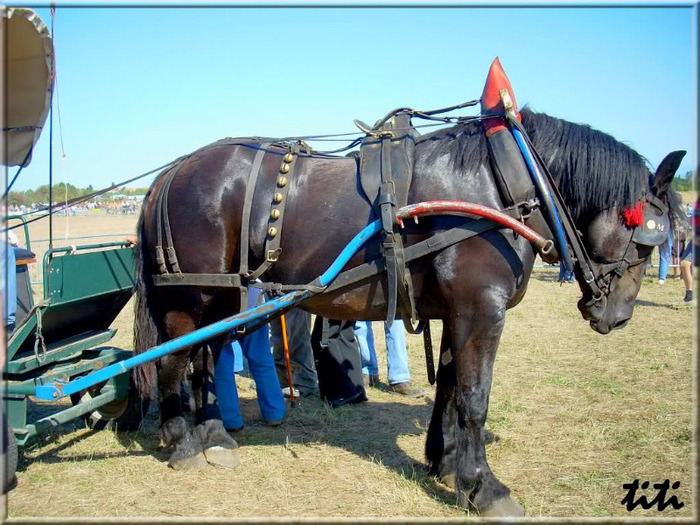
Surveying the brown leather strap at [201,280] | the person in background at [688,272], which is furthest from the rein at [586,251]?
the person in background at [688,272]

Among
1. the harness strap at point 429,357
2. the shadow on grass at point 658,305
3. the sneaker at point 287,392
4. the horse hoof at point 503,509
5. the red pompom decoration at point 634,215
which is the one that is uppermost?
the red pompom decoration at point 634,215

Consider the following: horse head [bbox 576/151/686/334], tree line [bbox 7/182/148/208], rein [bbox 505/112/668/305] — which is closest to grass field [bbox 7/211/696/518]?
horse head [bbox 576/151/686/334]

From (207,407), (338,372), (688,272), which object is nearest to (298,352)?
(338,372)

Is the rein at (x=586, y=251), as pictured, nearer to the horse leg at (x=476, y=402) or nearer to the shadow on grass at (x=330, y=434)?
the horse leg at (x=476, y=402)

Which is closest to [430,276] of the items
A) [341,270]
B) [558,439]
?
[341,270]

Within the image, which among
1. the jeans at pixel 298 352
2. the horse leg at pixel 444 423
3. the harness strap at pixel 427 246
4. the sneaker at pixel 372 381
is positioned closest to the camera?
the harness strap at pixel 427 246

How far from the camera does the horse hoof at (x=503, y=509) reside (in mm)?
2957

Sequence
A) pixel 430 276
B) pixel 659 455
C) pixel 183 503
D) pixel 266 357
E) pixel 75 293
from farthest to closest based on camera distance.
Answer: pixel 266 357 → pixel 75 293 → pixel 659 455 → pixel 183 503 → pixel 430 276

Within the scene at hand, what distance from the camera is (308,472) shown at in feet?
12.2

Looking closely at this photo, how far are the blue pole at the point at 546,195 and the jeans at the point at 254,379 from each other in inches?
97.0

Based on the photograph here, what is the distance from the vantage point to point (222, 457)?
151 inches

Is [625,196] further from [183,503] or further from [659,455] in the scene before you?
[183,503]

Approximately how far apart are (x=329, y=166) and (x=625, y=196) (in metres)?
1.68

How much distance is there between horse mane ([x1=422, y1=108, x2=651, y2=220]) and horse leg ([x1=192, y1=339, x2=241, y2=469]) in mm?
2136
